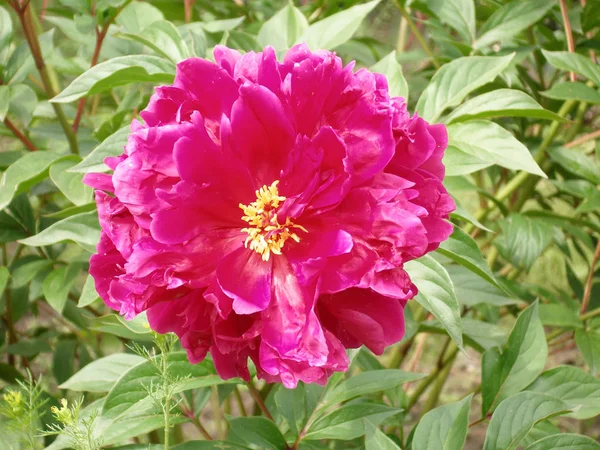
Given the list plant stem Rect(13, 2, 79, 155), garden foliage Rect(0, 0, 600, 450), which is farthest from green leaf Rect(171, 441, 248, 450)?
plant stem Rect(13, 2, 79, 155)

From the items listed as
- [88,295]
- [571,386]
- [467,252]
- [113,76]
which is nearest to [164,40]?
[113,76]

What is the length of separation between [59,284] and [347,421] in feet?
1.66

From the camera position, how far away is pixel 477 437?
2.21 meters

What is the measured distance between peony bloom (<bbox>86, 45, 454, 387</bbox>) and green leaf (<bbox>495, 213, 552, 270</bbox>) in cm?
51

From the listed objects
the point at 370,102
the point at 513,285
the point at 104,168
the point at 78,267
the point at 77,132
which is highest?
the point at 370,102

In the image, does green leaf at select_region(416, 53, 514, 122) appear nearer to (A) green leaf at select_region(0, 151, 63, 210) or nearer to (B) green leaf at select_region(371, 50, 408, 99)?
(B) green leaf at select_region(371, 50, 408, 99)

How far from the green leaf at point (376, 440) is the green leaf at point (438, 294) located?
0.12 meters

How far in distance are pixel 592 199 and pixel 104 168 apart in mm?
721

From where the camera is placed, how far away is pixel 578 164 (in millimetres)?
1142

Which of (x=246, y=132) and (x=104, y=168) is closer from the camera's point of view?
(x=246, y=132)

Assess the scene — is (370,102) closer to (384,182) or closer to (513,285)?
(384,182)

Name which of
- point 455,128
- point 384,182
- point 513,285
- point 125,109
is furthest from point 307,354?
point 513,285

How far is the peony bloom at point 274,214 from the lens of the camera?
2.09ft

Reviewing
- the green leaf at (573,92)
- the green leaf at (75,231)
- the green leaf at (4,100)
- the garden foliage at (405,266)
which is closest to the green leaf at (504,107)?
the garden foliage at (405,266)
